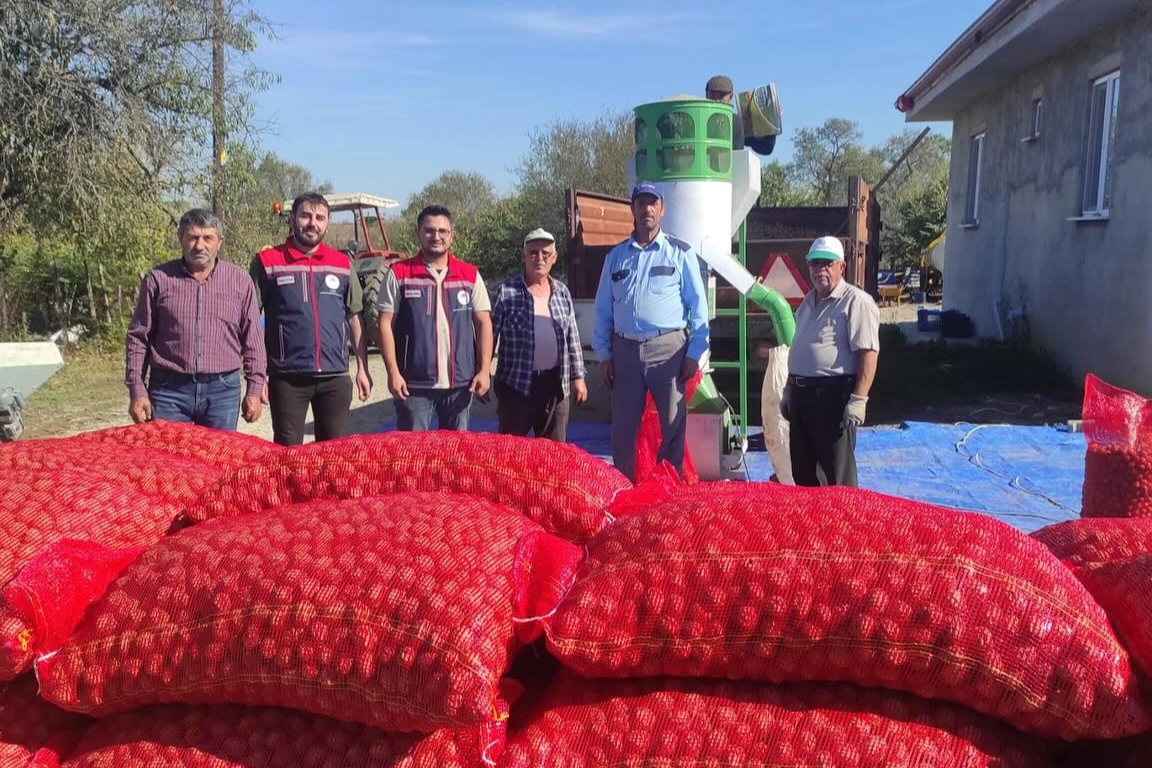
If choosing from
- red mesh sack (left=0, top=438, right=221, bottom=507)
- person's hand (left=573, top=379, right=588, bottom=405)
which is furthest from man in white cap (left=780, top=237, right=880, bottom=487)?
red mesh sack (left=0, top=438, right=221, bottom=507)

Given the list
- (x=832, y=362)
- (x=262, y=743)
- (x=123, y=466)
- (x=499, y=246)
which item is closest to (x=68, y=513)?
(x=123, y=466)

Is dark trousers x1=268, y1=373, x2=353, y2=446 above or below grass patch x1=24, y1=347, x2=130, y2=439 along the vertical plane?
above

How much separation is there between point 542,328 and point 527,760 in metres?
3.37

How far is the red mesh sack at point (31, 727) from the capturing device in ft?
5.40

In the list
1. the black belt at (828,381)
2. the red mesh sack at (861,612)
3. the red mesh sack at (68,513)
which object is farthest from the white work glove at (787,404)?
the red mesh sack at (68,513)

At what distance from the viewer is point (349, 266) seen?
4.39 metres

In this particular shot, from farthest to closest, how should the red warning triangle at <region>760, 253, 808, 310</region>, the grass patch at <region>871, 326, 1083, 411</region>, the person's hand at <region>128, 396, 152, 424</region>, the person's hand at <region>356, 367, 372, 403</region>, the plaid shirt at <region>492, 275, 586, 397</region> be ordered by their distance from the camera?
the grass patch at <region>871, 326, 1083, 411</region>
the red warning triangle at <region>760, 253, 808, 310</region>
the plaid shirt at <region>492, 275, 586, 397</region>
the person's hand at <region>356, 367, 372, 403</region>
the person's hand at <region>128, 396, 152, 424</region>

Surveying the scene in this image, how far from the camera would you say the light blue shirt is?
15.8 feet

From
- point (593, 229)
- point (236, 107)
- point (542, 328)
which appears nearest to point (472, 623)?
point (542, 328)

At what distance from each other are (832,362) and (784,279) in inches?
73.2

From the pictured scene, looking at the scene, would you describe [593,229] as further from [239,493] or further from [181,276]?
[239,493]

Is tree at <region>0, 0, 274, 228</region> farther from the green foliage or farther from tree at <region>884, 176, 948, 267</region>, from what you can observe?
tree at <region>884, 176, 948, 267</region>

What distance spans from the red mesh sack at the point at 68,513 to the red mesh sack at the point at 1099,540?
5.84 ft

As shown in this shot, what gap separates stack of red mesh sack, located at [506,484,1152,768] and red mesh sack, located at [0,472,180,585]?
0.92 m
